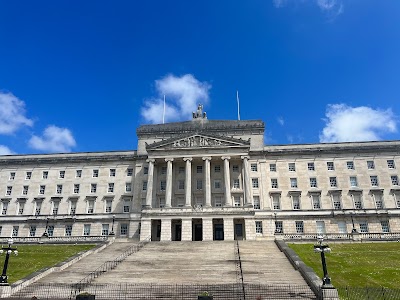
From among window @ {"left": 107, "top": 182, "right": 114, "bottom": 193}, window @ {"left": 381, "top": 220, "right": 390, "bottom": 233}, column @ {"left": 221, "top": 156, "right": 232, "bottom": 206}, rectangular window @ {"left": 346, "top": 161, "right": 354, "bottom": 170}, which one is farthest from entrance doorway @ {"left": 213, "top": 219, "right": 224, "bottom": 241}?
window @ {"left": 381, "top": 220, "right": 390, "bottom": 233}

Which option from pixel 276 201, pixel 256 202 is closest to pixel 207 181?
pixel 256 202

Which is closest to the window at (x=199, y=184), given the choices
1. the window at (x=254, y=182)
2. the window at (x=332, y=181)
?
the window at (x=254, y=182)

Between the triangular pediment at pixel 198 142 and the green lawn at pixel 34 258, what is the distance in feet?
71.4

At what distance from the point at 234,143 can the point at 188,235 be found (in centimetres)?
1778

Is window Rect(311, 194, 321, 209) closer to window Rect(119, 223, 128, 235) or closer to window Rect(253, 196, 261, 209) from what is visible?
window Rect(253, 196, 261, 209)

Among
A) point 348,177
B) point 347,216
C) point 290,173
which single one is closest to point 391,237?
point 347,216

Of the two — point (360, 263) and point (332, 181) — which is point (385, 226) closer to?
point (332, 181)

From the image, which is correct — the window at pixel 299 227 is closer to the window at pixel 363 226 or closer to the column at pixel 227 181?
the window at pixel 363 226

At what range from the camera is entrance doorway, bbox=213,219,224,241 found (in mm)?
56553

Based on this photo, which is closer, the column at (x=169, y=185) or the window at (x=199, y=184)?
the column at (x=169, y=185)

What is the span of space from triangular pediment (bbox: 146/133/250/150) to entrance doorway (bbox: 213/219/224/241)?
13.2 metres

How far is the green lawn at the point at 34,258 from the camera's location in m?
34.2

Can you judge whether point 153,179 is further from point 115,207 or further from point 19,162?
point 19,162

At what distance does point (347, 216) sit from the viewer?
5628 centimetres
